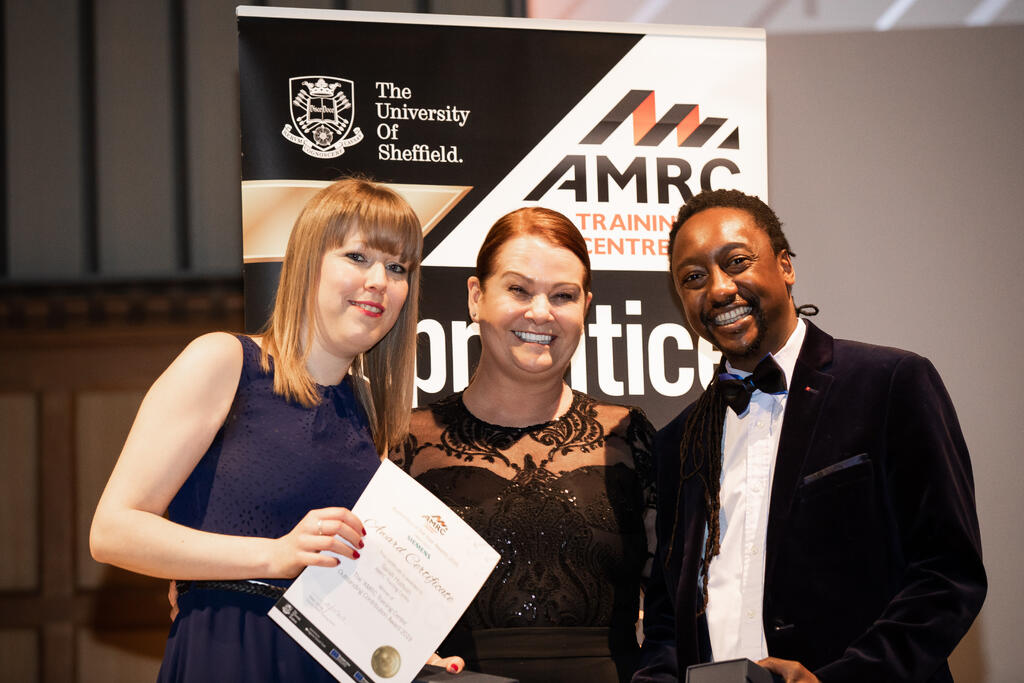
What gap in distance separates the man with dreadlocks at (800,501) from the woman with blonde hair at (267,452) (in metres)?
0.89

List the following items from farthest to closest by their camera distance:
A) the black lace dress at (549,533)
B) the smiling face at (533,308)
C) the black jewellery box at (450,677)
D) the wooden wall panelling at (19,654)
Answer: the wooden wall panelling at (19,654)
the smiling face at (533,308)
the black lace dress at (549,533)
the black jewellery box at (450,677)

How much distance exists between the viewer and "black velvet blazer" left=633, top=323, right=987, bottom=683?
6.88 feet

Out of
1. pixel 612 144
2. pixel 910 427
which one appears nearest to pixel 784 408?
pixel 910 427

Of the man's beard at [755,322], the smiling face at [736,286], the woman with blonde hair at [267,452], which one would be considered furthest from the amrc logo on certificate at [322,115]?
the man's beard at [755,322]

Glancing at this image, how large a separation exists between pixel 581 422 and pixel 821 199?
9.20ft

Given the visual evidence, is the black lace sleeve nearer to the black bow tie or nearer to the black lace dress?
the black lace dress

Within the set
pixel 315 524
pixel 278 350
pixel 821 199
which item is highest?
pixel 821 199

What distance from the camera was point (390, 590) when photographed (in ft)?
6.98

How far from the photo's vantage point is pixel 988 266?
4.96m

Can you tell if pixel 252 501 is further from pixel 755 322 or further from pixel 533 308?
pixel 755 322

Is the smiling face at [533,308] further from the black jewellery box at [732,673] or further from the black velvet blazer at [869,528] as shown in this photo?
the black jewellery box at [732,673]

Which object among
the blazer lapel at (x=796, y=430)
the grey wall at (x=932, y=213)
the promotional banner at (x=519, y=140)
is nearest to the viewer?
the blazer lapel at (x=796, y=430)

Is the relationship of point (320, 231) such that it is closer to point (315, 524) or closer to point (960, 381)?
point (315, 524)

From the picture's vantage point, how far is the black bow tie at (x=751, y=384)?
2.41 m
